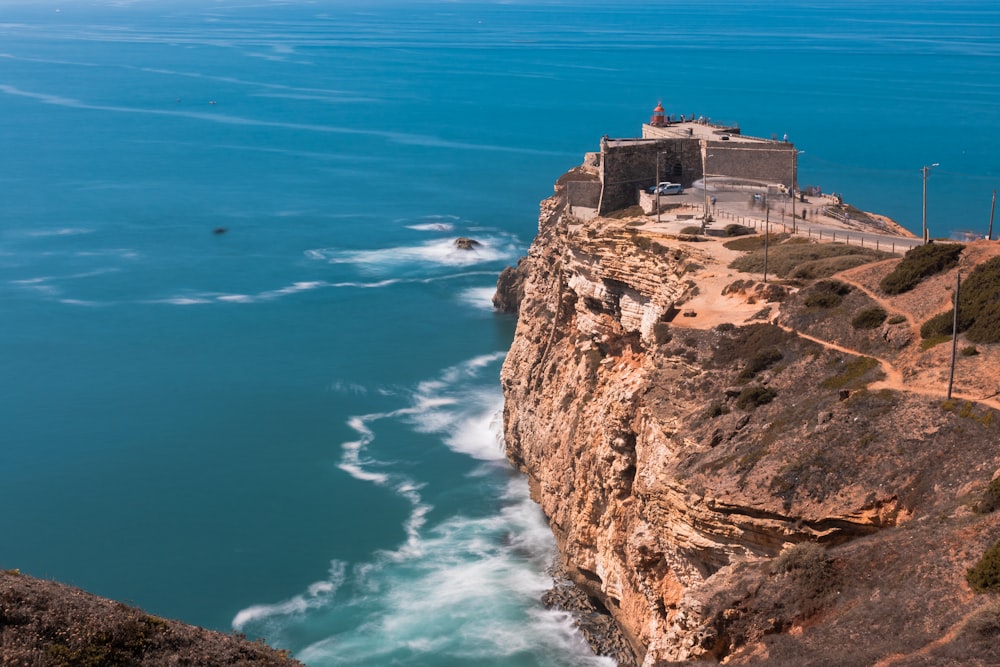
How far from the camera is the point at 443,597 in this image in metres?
39.2

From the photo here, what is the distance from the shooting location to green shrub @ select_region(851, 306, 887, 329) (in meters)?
30.0

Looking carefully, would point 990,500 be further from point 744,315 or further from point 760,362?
point 744,315

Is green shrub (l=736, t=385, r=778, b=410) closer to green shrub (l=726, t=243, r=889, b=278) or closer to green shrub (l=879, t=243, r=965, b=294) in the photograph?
green shrub (l=879, t=243, r=965, b=294)

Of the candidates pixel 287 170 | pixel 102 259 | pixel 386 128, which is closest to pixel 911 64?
pixel 386 128

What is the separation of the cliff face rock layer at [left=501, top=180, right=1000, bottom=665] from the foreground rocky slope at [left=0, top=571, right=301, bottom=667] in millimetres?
8898

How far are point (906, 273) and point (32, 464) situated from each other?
38.0 m

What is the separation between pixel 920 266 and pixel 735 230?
11.1 meters

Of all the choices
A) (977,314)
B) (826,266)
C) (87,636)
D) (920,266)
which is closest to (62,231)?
(826,266)

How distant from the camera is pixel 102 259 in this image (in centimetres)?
8956

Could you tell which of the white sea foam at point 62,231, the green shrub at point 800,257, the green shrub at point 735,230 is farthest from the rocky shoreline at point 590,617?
the white sea foam at point 62,231

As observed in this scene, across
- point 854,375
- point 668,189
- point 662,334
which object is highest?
point 668,189

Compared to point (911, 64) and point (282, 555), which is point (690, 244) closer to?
point (282, 555)

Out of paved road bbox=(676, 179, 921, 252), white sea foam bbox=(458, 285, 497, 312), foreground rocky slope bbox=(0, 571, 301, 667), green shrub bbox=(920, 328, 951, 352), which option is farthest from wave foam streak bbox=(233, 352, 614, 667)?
white sea foam bbox=(458, 285, 497, 312)

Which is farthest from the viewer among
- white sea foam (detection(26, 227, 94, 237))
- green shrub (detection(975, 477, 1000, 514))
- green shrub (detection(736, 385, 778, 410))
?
white sea foam (detection(26, 227, 94, 237))
